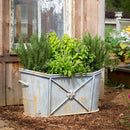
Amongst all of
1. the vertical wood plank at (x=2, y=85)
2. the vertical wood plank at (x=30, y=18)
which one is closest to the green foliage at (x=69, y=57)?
the vertical wood plank at (x=30, y=18)

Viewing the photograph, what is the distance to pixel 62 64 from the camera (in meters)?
4.07

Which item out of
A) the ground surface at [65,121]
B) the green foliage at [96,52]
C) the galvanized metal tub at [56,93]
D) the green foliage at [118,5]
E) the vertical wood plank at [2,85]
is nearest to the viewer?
the ground surface at [65,121]

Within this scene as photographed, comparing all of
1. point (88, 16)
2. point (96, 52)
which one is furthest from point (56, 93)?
point (88, 16)

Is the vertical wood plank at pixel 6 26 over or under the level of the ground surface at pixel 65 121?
over

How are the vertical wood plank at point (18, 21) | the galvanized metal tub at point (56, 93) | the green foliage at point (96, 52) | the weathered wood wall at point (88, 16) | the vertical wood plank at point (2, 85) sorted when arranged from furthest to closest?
the weathered wood wall at point (88, 16), the vertical wood plank at point (18, 21), the vertical wood plank at point (2, 85), the green foliage at point (96, 52), the galvanized metal tub at point (56, 93)

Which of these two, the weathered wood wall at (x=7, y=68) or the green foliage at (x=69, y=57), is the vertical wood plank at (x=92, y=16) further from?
the weathered wood wall at (x=7, y=68)

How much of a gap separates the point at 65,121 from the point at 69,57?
3.01 ft

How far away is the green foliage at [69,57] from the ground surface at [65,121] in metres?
0.68

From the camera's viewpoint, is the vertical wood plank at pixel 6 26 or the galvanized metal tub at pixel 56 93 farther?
the vertical wood plank at pixel 6 26

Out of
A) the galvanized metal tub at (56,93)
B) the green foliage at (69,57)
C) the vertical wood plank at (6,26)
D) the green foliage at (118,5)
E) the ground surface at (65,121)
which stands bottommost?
the ground surface at (65,121)

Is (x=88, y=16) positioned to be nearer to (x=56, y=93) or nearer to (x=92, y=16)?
(x=92, y=16)

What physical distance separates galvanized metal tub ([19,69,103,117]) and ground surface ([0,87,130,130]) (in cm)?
12

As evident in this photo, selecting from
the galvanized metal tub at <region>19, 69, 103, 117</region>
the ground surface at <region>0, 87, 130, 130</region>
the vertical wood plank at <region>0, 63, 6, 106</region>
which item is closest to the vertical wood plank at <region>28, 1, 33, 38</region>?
the vertical wood plank at <region>0, 63, 6, 106</region>

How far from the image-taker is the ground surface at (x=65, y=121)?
3.73m
